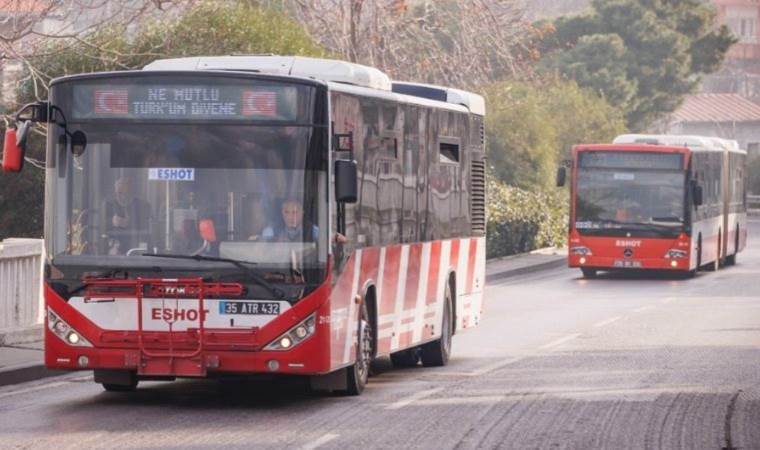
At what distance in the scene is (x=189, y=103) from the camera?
13523 mm

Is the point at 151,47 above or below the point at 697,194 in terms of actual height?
above

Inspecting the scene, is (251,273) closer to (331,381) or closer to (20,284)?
(331,381)

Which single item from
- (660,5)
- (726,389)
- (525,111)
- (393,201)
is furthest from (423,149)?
(660,5)

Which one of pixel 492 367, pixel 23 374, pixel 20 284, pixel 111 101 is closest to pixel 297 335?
pixel 111 101

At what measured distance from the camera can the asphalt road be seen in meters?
12.0

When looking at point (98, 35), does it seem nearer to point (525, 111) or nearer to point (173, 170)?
point (173, 170)

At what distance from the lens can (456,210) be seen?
18.3 meters

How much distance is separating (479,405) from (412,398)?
27.7 inches

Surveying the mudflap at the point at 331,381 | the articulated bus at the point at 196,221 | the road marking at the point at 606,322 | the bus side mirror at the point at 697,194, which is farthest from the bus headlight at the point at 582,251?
the articulated bus at the point at 196,221

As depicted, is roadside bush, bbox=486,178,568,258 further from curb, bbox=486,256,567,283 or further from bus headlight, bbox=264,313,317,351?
bus headlight, bbox=264,313,317,351

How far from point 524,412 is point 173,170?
10.3 ft

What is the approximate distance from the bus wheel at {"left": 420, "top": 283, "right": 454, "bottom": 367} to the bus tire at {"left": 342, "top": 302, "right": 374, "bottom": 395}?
9.57 feet

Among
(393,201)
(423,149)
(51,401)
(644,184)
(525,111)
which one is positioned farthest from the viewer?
(525,111)

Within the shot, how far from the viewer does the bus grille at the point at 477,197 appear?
1931cm
